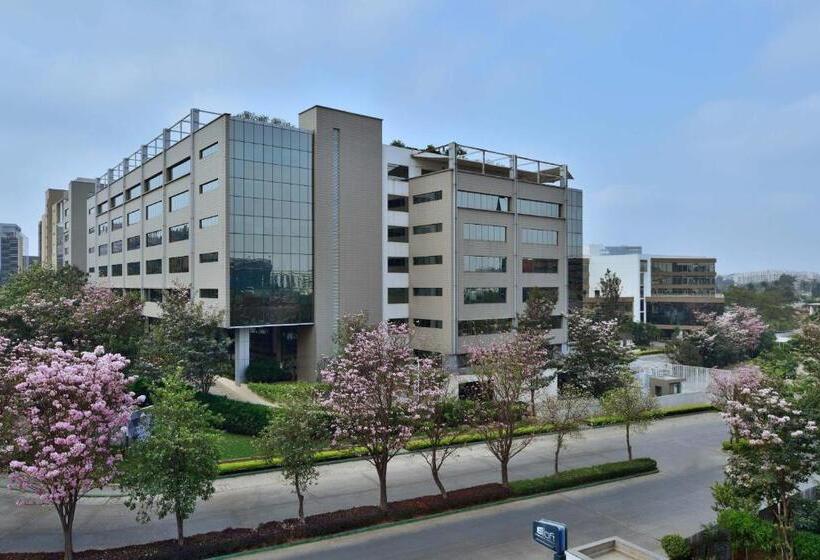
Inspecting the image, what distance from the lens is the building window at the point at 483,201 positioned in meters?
40.7

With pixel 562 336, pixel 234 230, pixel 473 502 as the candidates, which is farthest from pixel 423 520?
pixel 562 336

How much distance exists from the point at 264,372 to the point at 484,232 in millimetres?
18435

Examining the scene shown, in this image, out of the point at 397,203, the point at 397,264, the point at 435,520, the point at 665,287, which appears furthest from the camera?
the point at 665,287

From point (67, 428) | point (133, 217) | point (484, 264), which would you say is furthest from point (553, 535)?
point (133, 217)

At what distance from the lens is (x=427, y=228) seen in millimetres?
41969

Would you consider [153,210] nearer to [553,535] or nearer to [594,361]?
[594,361]

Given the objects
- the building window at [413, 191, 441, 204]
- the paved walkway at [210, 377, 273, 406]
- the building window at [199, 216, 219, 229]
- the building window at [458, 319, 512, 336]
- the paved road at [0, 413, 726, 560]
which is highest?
the building window at [413, 191, 441, 204]

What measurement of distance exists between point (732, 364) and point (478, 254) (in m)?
30.0

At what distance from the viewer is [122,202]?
5491 cm

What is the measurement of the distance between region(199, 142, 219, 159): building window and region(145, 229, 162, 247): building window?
1007cm

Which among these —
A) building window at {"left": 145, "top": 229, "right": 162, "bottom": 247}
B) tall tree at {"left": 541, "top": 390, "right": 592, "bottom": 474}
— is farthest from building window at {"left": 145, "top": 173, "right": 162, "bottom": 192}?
tall tree at {"left": 541, "top": 390, "right": 592, "bottom": 474}

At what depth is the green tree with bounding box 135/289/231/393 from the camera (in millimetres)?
29625

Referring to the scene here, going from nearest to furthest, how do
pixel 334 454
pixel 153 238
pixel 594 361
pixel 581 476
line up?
1. pixel 581 476
2. pixel 334 454
3. pixel 594 361
4. pixel 153 238

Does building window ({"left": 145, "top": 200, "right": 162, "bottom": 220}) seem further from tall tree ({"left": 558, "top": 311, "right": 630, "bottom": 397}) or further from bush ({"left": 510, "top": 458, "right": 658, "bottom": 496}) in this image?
bush ({"left": 510, "top": 458, "right": 658, "bottom": 496})
